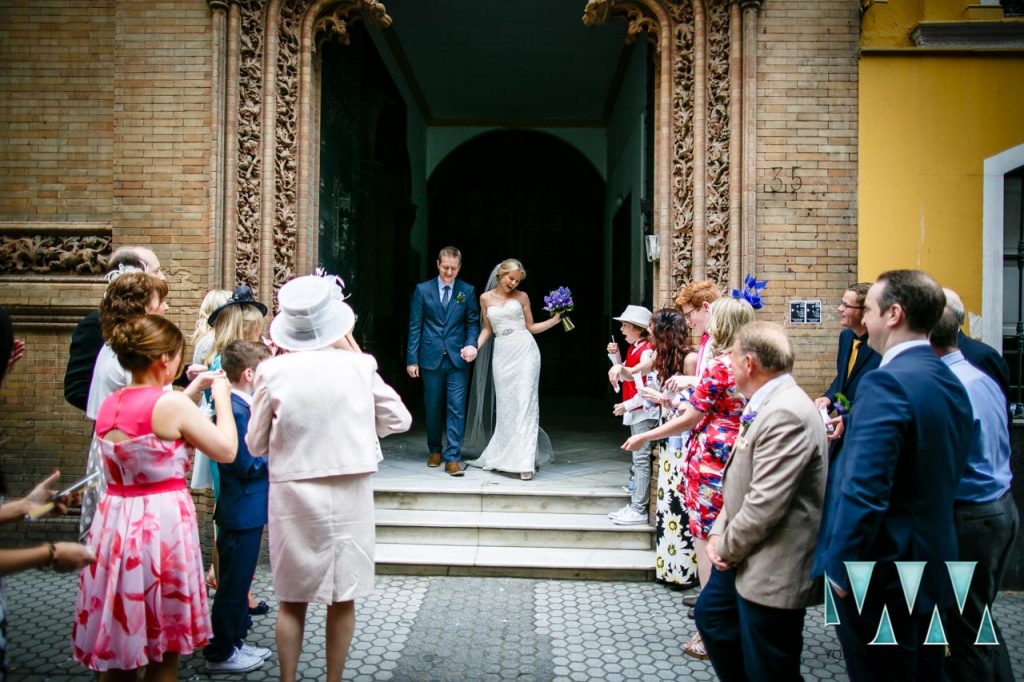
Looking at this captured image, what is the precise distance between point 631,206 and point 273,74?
21.3 ft

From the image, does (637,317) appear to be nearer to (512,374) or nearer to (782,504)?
(512,374)

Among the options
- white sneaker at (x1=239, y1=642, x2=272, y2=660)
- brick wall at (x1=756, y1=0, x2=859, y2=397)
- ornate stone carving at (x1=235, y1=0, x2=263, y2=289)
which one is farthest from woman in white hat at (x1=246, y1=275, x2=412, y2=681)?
brick wall at (x1=756, y1=0, x2=859, y2=397)

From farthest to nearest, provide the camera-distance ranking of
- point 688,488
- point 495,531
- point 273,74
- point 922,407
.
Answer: point 273,74
point 495,531
point 688,488
point 922,407

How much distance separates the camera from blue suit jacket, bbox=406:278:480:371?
300 inches

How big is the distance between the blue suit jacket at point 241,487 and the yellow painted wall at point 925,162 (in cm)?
527

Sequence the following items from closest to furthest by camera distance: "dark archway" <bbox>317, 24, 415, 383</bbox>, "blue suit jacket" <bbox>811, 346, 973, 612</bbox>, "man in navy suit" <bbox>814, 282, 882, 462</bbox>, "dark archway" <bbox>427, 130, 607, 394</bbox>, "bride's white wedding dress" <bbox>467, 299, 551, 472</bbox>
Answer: "blue suit jacket" <bbox>811, 346, 973, 612</bbox> → "man in navy suit" <bbox>814, 282, 882, 462</bbox> → "bride's white wedding dress" <bbox>467, 299, 551, 472</bbox> → "dark archway" <bbox>317, 24, 415, 383</bbox> → "dark archway" <bbox>427, 130, 607, 394</bbox>

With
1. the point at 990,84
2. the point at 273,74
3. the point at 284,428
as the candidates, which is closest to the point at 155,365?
the point at 284,428

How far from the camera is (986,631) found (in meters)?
3.24

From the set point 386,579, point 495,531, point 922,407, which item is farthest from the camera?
point 495,531

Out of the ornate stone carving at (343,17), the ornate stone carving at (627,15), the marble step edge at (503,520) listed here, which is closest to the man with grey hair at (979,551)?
the marble step edge at (503,520)

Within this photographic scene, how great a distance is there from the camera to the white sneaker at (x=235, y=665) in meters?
4.20

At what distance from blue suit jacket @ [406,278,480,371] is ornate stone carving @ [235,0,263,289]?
1.67 m

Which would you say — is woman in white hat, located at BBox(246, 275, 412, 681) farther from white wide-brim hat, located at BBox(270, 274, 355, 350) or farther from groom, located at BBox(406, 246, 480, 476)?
groom, located at BBox(406, 246, 480, 476)

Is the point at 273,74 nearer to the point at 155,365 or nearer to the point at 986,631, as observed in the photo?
the point at 155,365
